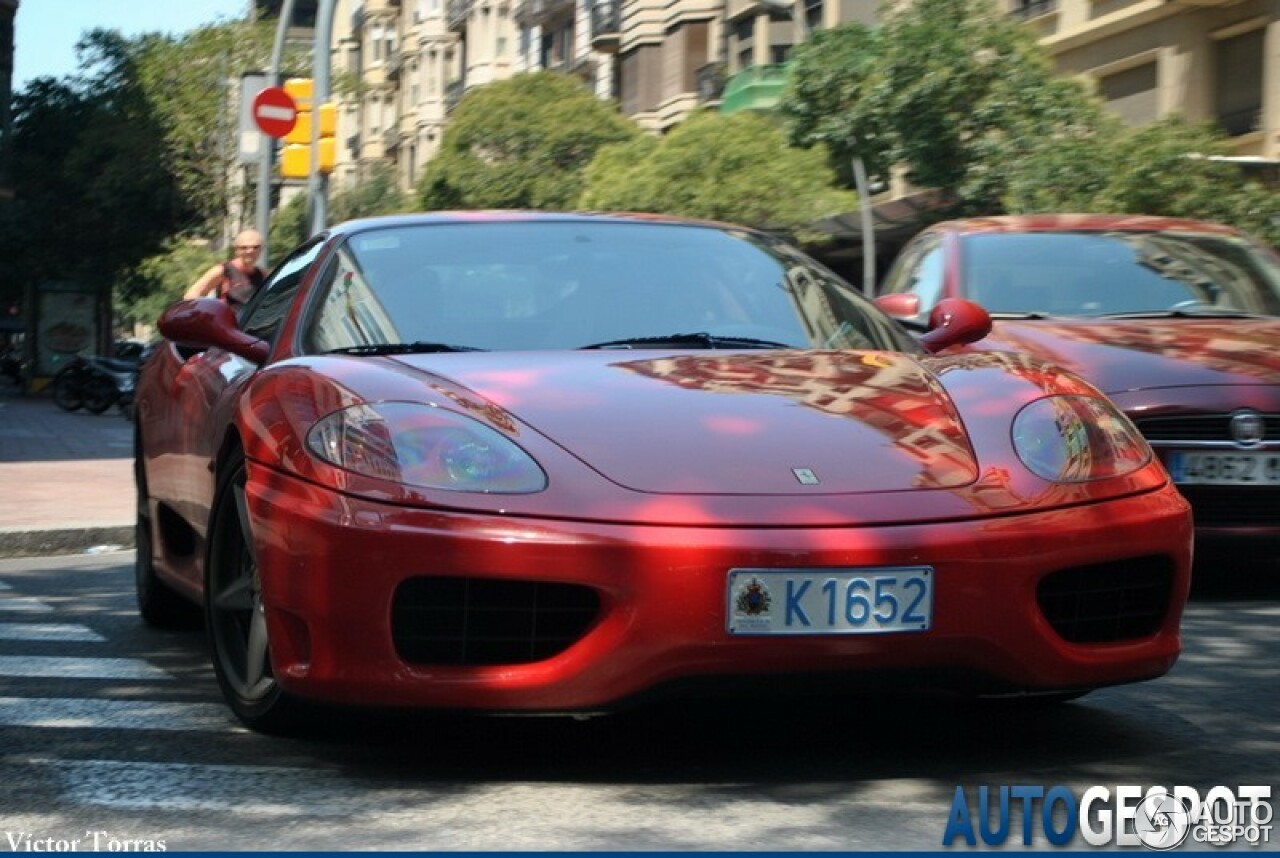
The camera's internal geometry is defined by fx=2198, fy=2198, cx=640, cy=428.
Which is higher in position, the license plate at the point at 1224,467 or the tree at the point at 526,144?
the tree at the point at 526,144

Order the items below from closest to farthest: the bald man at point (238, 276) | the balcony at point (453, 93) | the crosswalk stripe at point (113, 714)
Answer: the crosswalk stripe at point (113, 714), the bald man at point (238, 276), the balcony at point (453, 93)

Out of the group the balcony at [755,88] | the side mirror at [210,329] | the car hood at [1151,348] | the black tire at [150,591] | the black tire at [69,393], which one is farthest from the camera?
the balcony at [755,88]

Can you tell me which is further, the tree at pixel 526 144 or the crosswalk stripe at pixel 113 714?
the tree at pixel 526 144

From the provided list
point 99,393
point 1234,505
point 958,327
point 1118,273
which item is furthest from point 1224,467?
point 99,393

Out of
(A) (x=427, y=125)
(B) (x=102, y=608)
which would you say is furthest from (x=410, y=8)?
(B) (x=102, y=608)

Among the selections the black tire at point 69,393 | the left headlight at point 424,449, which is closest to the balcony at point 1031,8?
→ the black tire at point 69,393

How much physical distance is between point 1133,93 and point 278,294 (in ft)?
82.0

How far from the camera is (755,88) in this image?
41.9 m

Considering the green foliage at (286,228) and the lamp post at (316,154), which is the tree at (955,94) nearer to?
the lamp post at (316,154)

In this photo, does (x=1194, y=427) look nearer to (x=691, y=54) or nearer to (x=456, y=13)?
(x=691, y=54)

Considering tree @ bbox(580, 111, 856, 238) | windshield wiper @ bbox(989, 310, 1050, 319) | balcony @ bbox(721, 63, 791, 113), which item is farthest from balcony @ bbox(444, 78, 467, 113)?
windshield wiper @ bbox(989, 310, 1050, 319)

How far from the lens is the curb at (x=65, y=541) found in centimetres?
1034

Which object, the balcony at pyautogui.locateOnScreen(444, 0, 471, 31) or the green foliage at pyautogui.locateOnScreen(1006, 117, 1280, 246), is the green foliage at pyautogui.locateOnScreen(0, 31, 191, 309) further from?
the green foliage at pyautogui.locateOnScreen(1006, 117, 1280, 246)

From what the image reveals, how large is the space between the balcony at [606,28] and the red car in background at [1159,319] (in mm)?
46406
